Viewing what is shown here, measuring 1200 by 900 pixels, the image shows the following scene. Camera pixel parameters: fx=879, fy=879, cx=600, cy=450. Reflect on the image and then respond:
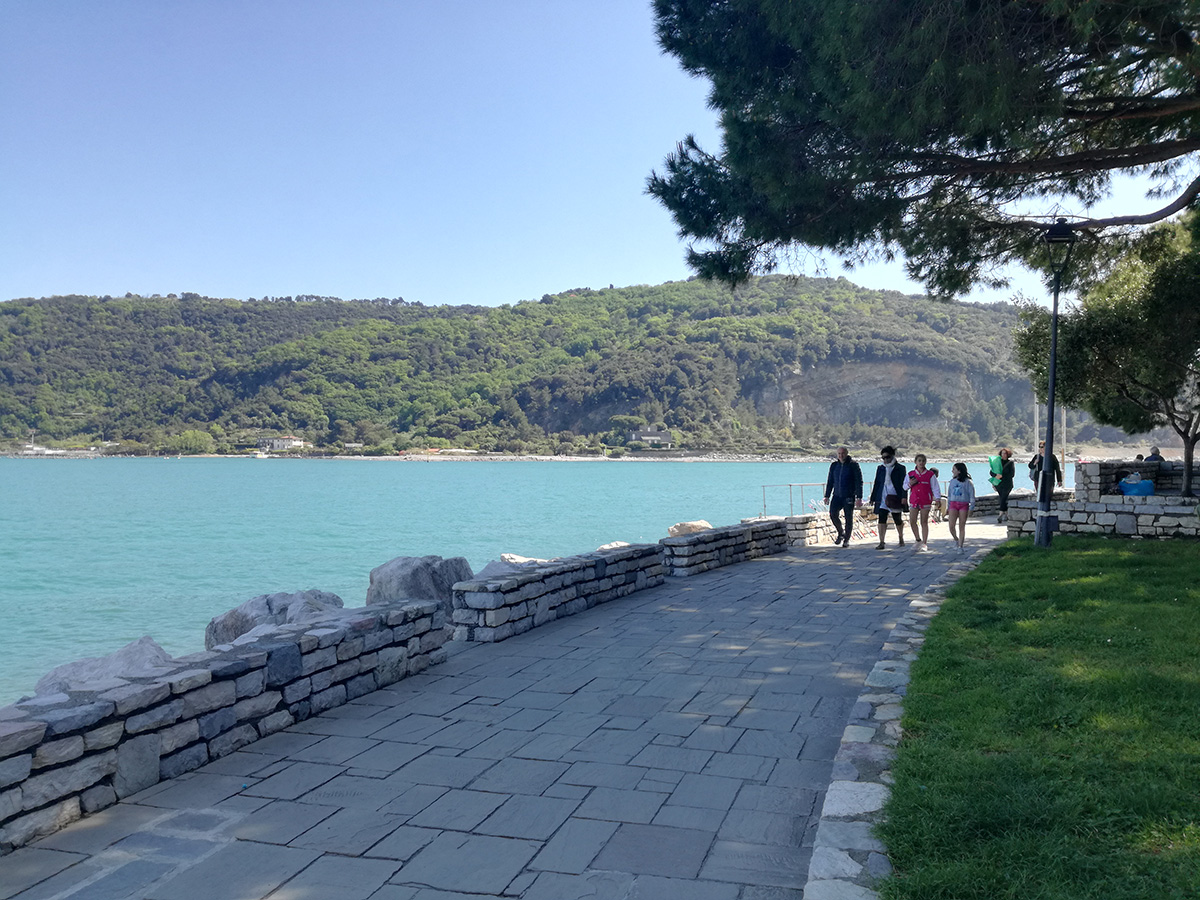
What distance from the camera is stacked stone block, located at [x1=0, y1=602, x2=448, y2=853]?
11.7 ft

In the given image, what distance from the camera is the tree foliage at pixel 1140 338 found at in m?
13.4

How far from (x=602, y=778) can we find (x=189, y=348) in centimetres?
12802

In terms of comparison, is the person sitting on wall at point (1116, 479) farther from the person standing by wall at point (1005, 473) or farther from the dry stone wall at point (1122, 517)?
the dry stone wall at point (1122, 517)

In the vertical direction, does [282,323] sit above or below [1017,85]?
above

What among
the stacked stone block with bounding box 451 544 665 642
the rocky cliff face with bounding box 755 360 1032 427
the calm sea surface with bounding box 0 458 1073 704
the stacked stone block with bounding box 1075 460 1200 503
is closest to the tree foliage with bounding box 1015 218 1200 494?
the stacked stone block with bounding box 1075 460 1200 503

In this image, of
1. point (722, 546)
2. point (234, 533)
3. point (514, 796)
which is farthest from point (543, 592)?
point (234, 533)

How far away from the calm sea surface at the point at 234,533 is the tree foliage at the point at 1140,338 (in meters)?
7.46

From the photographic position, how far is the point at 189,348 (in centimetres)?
11862

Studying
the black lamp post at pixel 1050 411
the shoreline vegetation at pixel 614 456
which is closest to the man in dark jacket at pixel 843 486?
the black lamp post at pixel 1050 411

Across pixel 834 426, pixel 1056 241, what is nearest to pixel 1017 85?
pixel 1056 241

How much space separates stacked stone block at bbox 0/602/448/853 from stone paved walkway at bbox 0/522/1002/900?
0.35ft

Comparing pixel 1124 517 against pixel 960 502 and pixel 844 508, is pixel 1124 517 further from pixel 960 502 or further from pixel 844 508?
pixel 844 508

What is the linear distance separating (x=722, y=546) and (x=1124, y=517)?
19.4 ft

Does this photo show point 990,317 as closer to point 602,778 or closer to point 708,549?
point 708,549
